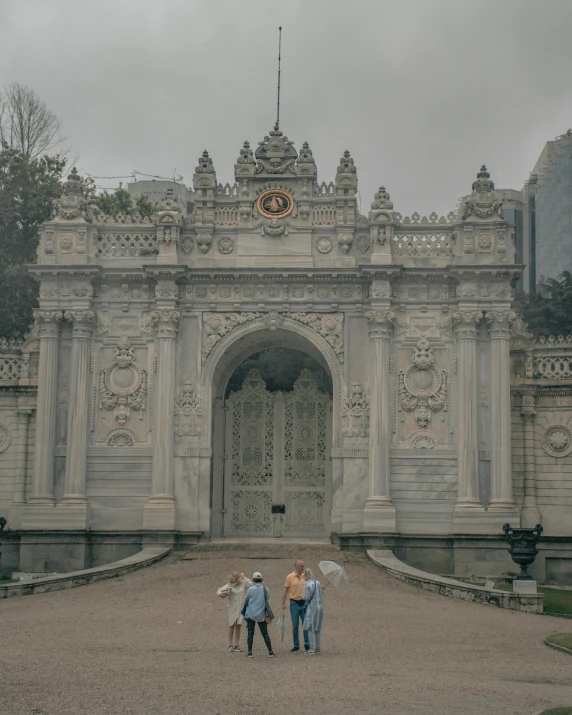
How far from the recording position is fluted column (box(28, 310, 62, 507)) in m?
31.1

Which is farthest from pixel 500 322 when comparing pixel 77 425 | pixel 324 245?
pixel 77 425

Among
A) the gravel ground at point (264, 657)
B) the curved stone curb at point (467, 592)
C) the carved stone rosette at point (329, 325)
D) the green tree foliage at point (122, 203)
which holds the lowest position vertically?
the gravel ground at point (264, 657)

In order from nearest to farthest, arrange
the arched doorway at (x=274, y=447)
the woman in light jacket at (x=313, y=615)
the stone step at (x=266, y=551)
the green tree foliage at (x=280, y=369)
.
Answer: the woman in light jacket at (x=313, y=615)
the stone step at (x=266, y=551)
the arched doorway at (x=274, y=447)
the green tree foliage at (x=280, y=369)

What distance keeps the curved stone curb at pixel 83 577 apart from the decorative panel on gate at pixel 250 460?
3570mm

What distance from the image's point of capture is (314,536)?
3269 cm

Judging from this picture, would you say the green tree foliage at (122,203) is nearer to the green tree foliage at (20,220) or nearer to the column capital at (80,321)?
the green tree foliage at (20,220)

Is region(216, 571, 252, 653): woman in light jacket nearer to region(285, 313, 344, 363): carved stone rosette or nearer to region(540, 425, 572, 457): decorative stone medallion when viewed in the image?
region(285, 313, 344, 363): carved stone rosette

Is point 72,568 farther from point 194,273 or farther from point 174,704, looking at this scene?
point 174,704

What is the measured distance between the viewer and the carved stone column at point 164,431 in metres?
30.6

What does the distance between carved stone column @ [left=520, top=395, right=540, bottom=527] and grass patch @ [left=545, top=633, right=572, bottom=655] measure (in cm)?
1009

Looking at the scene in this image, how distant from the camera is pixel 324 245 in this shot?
3184cm

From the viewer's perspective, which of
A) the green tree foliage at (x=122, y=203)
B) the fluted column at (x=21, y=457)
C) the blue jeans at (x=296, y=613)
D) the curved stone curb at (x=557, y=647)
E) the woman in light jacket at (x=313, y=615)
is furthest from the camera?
the green tree foliage at (x=122, y=203)

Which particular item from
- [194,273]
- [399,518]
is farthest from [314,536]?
[194,273]

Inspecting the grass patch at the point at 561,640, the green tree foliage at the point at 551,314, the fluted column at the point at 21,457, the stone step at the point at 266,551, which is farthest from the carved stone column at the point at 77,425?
the green tree foliage at the point at 551,314
